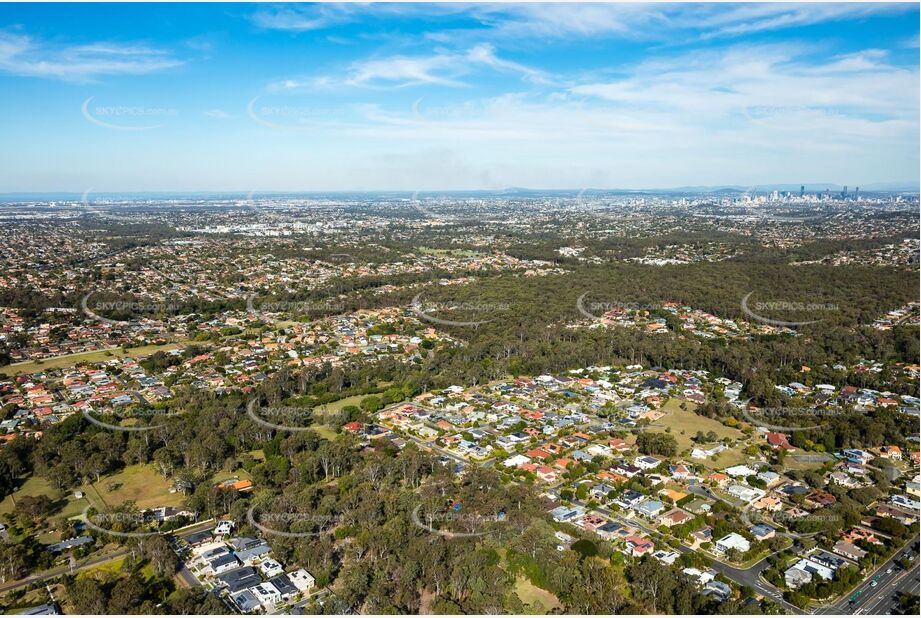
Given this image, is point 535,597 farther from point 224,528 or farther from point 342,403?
point 342,403

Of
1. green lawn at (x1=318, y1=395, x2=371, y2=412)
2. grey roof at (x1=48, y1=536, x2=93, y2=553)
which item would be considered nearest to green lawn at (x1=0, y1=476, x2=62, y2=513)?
grey roof at (x1=48, y1=536, x2=93, y2=553)

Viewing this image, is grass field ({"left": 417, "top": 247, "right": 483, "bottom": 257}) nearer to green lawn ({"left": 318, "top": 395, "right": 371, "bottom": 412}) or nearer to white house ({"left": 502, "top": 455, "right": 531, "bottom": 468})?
green lawn ({"left": 318, "top": 395, "right": 371, "bottom": 412})

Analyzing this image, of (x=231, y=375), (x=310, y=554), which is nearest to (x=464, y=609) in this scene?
(x=310, y=554)

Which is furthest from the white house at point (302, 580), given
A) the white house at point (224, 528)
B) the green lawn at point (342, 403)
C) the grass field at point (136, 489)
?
the green lawn at point (342, 403)

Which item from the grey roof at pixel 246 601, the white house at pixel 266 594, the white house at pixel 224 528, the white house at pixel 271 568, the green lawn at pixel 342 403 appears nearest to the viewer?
the grey roof at pixel 246 601

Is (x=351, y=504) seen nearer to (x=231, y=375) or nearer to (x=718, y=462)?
(x=718, y=462)

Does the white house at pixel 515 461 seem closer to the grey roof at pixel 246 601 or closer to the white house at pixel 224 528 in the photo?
the white house at pixel 224 528
